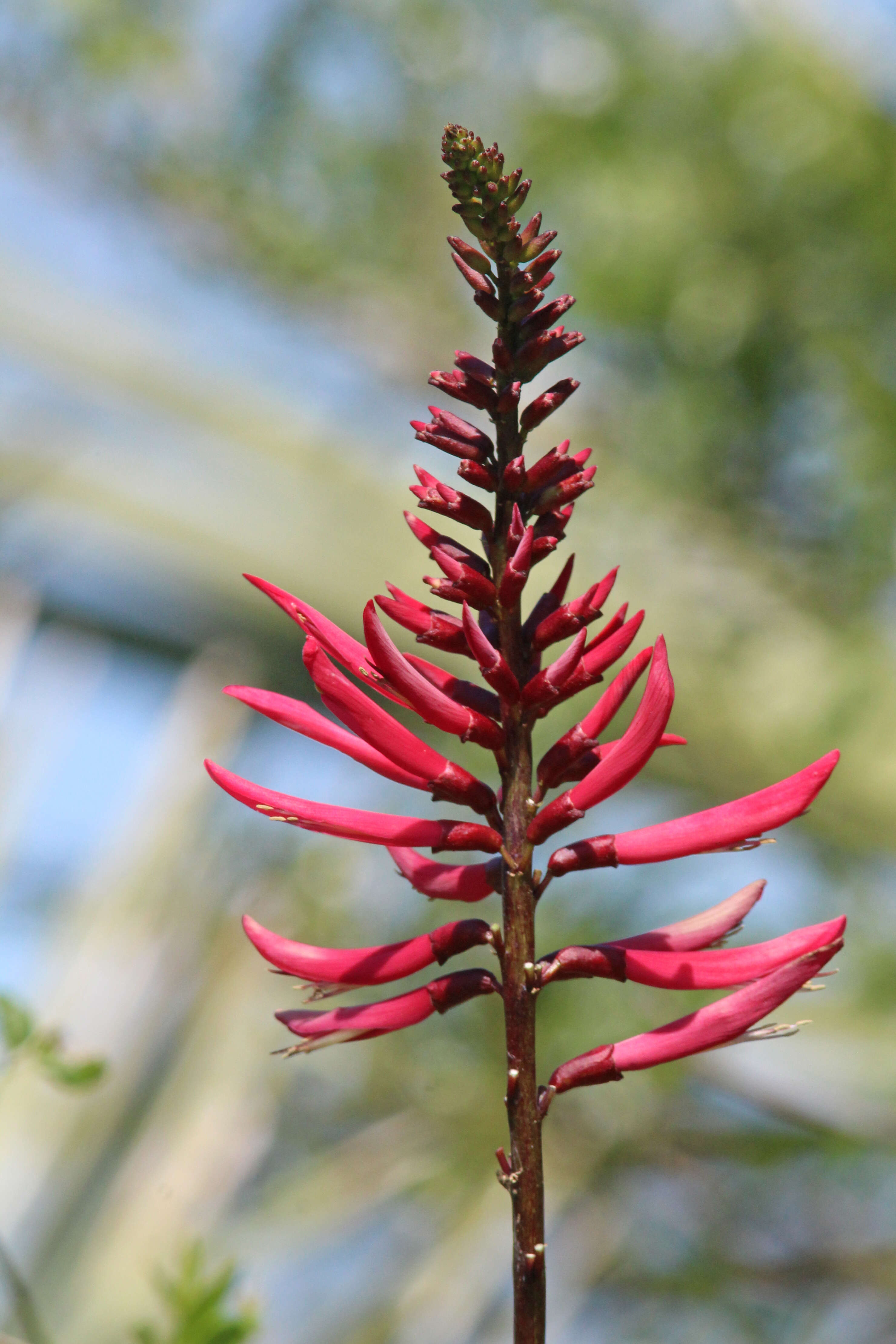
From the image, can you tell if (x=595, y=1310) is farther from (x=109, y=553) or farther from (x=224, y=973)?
(x=109, y=553)

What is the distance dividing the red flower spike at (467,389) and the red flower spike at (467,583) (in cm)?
Answer: 8

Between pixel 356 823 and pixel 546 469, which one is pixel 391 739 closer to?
pixel 356 823

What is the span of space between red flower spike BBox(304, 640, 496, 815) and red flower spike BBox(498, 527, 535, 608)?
0.27 feet

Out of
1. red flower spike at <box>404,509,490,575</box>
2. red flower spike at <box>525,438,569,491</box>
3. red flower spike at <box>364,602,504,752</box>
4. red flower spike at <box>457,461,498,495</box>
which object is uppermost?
red flower spike at <box>525,438,569,491</box>

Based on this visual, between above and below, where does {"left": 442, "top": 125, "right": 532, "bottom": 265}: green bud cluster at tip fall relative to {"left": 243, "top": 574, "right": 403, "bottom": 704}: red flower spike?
above

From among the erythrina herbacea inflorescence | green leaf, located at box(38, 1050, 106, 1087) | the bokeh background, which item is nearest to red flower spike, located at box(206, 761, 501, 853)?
the erythrina herbacea inflorescence

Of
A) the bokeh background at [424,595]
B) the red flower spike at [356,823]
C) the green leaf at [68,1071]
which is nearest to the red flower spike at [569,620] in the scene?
the red flower spike at [356,823]

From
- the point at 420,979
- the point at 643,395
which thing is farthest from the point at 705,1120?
the point at 643,395

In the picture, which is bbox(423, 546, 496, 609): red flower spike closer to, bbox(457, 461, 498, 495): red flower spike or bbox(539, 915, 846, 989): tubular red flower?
bbox(457, 461, 498, 495): red flower spike

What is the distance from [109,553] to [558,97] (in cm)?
194

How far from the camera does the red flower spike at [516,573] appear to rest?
60cm

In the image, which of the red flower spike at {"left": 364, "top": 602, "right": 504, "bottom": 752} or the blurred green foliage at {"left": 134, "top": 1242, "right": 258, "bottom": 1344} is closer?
the red flower spike at {"left": 364, "top": 602, "right": 504, "bottom": 752}

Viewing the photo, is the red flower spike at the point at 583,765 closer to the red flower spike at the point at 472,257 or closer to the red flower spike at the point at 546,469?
the red flower spike at the point at 546,469

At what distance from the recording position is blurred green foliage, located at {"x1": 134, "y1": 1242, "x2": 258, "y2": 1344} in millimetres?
874
